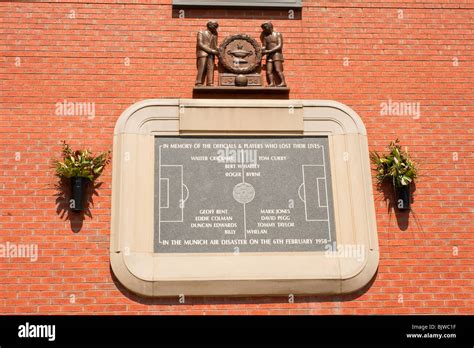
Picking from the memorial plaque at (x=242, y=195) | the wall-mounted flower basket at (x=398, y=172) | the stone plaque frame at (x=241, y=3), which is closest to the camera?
the memorial plaque at (x=242, y=195)

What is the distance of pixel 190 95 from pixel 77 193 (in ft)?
7.19

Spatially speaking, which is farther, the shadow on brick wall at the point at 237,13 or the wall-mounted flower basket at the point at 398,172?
the shadow on brick wall at the point at 237,13

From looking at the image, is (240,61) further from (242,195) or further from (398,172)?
(398,172)

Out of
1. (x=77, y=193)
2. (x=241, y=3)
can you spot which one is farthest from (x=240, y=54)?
(x=77, y=193)

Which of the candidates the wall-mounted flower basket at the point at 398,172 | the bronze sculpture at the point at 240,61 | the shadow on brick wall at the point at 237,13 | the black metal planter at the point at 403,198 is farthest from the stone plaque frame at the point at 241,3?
the black metal planter at the point at 403,198

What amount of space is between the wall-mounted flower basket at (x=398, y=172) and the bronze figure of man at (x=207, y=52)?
2.77 meters

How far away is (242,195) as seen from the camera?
786 cm

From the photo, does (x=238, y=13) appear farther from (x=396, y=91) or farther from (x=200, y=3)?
(x=396, y=91)

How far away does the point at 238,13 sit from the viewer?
9.03m

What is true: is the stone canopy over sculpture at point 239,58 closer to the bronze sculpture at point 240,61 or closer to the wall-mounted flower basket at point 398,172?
the bronze sculpture at point 240,61

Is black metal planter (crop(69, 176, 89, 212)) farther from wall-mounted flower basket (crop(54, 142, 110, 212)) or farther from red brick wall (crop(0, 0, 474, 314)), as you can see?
red brick wall (crop(0, 0, 474, 314))

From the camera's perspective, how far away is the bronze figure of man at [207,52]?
8.47m

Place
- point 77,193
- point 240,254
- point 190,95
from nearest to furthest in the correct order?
point 240,254
point 77,193
point 190,95
